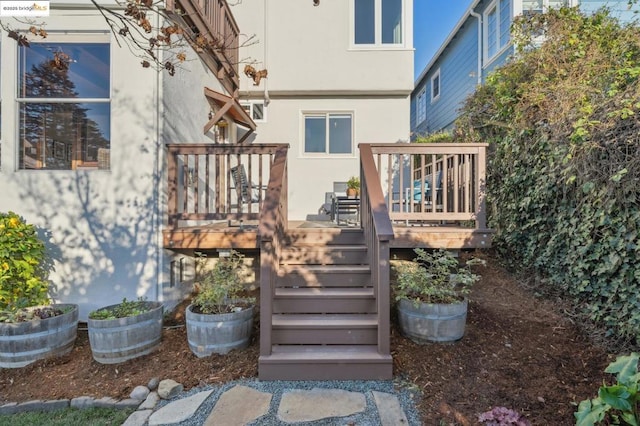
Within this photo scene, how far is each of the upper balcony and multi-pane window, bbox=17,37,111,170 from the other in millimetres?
1088

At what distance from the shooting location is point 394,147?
4203 mm

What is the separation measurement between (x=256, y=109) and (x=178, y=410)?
22.3 ft

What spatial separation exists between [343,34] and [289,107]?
2.10m

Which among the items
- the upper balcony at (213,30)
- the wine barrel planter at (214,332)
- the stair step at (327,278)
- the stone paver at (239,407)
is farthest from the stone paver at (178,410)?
the upper balcony at (213,30)

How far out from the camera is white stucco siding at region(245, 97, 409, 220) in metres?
7.82

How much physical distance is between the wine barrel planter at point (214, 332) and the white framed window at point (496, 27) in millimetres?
8779

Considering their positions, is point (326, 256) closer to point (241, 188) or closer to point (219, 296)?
point (219, 296)

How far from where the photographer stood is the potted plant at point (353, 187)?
6.95m

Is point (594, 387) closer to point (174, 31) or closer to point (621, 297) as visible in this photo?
point (621, 297)

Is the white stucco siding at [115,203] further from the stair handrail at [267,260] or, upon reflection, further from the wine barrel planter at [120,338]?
the stair handrail at [267,260]

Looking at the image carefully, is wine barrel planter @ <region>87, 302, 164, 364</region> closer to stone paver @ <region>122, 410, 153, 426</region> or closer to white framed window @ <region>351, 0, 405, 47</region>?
stone paver @ <region>122, 410, 153, 426</region>

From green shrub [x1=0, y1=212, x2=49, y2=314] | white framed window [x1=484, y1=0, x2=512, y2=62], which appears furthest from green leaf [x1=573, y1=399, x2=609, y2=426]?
white framed window [x1=484, y1=0, x2=512, y2=62]

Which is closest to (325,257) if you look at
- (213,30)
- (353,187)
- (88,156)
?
(88,156)

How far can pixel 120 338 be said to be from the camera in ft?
10.3
